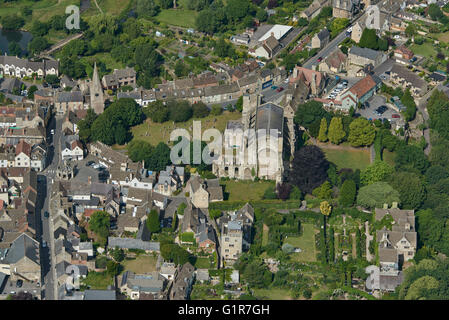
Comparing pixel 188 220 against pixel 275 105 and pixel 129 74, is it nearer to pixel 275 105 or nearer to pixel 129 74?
pixel 275 105

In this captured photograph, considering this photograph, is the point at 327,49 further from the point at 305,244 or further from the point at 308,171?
the point at 305,244

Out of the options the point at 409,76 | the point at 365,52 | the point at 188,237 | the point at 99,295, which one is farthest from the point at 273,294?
the point at 365,52

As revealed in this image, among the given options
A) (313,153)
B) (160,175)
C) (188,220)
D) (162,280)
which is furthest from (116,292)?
(313,153)

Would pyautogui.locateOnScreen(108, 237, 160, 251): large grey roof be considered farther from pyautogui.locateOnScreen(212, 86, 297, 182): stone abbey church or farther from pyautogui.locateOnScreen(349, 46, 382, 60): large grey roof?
pyautogui.locateOnScreen(349, 46, 382, 60): large grey roof

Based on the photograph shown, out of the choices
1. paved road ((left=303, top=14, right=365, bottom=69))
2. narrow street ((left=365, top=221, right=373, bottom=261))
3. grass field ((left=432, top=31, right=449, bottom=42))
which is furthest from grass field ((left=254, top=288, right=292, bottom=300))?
grass field ((left=432, top=31, right=449, bottom=42))

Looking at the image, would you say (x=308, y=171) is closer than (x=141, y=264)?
No

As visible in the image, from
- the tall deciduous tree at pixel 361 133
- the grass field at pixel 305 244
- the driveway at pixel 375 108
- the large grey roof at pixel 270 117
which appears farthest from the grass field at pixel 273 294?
the driveway at pixel 375 108
